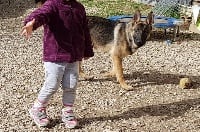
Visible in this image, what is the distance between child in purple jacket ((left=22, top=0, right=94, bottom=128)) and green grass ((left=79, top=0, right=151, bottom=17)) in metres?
6.07

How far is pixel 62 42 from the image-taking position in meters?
4.88

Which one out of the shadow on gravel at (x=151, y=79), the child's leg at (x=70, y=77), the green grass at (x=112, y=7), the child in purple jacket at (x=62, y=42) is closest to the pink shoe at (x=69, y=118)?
the child in purple jacket at (x=62, y=42)

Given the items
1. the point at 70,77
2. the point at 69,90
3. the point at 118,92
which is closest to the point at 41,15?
the point at 70,77

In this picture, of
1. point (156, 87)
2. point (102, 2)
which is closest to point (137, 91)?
point (156, 87)

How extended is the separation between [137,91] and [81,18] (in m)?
2.19

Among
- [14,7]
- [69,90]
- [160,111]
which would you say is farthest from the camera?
[14,7]

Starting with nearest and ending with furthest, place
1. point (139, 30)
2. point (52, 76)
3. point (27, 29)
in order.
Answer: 1. point (27, 29)
2. point (52, 76)
3. point (139, 30)

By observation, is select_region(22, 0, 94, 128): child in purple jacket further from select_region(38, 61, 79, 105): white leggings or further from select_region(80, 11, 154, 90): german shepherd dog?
select_region(80, 11, 154, 90): german shepherd dog

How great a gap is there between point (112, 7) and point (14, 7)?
109 inches

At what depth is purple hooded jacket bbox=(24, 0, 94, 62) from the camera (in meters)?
4.78

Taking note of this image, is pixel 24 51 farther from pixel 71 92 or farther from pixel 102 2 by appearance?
pixel 102 2

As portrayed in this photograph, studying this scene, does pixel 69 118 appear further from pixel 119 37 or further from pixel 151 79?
pixel 151 79

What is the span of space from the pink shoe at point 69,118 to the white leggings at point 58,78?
24 centimetres

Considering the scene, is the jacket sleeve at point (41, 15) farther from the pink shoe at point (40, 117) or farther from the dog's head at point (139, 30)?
the dog's head at point (139, 30)
